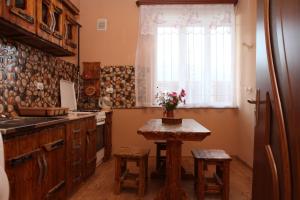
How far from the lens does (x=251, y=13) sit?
3766mm

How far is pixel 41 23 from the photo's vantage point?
2520mm

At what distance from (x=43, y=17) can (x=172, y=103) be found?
5.64 ft

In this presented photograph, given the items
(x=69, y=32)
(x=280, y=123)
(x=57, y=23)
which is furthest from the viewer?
(x=69, y=32)

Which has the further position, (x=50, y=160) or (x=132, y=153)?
(x=132, y=153)

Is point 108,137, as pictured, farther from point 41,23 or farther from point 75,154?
point 41,23

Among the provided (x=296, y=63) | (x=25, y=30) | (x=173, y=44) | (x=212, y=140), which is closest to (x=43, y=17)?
(x=25, y=30)

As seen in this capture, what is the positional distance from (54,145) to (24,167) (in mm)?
472

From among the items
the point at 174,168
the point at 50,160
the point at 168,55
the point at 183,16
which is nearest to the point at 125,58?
the point at 168,55

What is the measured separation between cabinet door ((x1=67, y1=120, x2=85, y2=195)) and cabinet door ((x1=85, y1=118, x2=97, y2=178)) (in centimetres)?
14

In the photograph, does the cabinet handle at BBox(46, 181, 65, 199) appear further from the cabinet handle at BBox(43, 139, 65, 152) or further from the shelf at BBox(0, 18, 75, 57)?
the shelf at BBox(0, 18, 75, 57)

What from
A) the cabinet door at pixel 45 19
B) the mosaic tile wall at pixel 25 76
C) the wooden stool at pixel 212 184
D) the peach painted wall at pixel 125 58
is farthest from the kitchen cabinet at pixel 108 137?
the wooden stool at pixel 212 184

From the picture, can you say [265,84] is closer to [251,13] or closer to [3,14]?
[3,14]

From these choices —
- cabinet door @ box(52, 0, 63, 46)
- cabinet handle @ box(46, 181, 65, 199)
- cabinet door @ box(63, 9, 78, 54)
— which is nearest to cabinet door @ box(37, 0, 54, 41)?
cabinet door @ box(52, 0, 63, 46)

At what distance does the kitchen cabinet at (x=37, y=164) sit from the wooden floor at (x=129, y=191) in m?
0.45
